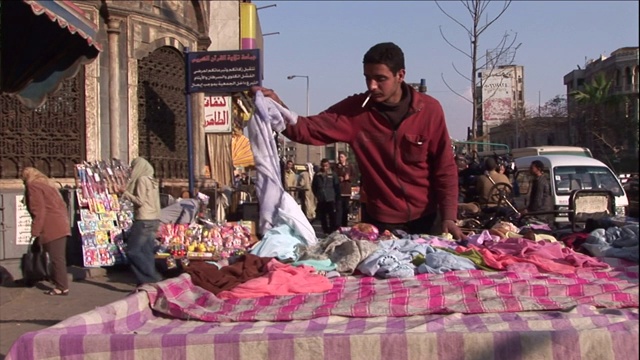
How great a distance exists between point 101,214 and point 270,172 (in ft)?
25.0

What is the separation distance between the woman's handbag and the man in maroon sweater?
6.55 metres

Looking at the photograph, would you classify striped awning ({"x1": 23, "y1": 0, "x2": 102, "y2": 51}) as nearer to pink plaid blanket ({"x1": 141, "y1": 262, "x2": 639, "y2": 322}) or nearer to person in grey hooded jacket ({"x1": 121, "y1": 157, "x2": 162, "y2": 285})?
person in grey hooded jacket ({"x1": 121, "y1": 157, "x2": 162, "y2": 285})

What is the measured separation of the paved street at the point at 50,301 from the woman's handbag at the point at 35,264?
0.52 feet

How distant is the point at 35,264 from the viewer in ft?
30.9

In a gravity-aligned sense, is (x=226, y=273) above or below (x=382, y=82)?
below

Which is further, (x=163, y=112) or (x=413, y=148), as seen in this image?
(x=163, y=112)

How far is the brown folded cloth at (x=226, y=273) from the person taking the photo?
318cm

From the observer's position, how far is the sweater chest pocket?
3732 millimetres

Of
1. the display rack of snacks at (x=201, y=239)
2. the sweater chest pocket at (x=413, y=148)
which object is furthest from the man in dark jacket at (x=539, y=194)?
the sweater chest pocket at (x=413, y=148)

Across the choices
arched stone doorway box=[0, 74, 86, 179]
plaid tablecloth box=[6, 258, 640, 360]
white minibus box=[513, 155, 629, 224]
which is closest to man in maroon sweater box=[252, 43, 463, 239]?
plaid tablecloth box=[6, 258, 640, 360]

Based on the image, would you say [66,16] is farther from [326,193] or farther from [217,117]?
[217,117]

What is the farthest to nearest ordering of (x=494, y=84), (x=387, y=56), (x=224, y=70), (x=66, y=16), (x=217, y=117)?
(x=217, y=117) < (x=494, y=84) < (x=224, y=70) < (x=66, y=16) < (x=387, y=56)

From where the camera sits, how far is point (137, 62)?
12.8 m

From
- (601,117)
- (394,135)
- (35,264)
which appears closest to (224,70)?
(35,264)
